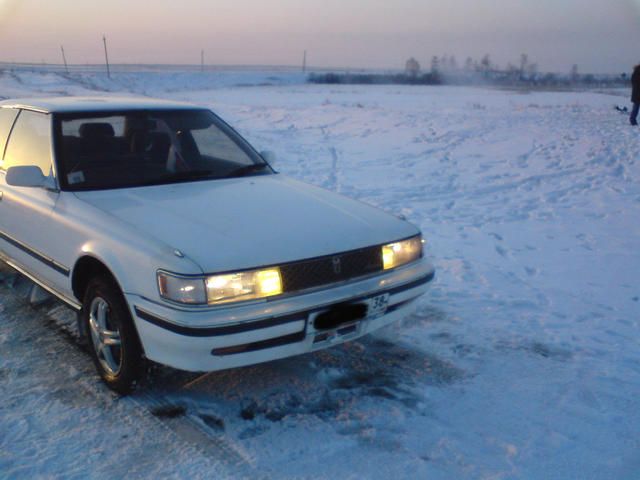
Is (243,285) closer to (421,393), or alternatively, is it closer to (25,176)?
(421,393)

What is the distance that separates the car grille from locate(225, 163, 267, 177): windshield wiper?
1.44m

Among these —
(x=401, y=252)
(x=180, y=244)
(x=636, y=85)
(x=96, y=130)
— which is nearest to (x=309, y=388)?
(x=401, y=252)

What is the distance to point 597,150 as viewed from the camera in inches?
446

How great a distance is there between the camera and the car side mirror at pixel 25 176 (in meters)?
3.54

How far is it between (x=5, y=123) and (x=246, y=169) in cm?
198

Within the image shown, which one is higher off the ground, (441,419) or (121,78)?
(121,78)

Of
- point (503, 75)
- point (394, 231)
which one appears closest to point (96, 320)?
point (394, 231)

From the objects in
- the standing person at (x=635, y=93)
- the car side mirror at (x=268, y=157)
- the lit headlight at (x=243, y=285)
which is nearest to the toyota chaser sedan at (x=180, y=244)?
the lit headlight at (x=243, y=285)

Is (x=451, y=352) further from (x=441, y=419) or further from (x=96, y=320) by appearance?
(x=96, y=320)

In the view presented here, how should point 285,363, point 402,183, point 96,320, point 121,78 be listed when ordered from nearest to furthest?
1. point 96,320
2. point 285,363
3. point 402,183
4. point 121,78

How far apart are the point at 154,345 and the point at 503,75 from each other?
307 feet

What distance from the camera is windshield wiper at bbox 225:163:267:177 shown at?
4.16m

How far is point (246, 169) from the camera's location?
169 inches

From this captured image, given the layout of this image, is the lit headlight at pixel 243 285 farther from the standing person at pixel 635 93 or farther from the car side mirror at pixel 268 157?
the standing person at pixel 635 93
